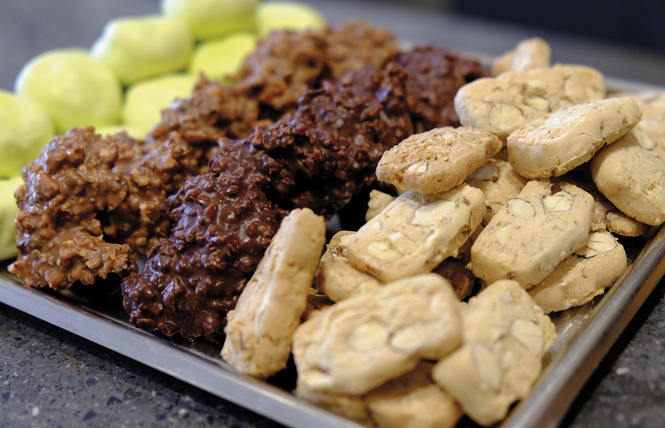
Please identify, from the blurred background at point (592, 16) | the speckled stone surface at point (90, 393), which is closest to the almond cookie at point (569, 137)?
the speckled stone surface at point (90, 393)

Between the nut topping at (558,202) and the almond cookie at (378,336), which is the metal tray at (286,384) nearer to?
the almond cookie at (378,336)

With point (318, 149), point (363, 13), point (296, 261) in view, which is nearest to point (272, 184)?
point (318, 149)

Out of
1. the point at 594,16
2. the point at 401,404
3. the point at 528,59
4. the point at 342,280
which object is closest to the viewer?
the point at 401,404

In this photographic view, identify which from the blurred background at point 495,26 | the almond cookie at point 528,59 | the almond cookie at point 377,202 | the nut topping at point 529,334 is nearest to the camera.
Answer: the nut topping at point 529,334

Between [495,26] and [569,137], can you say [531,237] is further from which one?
[495,26]

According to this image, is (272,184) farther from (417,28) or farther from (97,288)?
(417,28)

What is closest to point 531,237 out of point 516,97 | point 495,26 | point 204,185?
point 516,97
